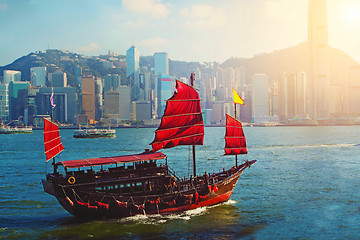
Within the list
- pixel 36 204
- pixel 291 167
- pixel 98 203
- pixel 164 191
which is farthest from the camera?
pixel 291 167

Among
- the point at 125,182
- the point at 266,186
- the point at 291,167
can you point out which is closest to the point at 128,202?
the point at 125,182

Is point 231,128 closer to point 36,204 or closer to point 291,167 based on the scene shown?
point 36,204

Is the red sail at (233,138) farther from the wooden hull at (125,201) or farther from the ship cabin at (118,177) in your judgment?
the ship cabin at (118,177)

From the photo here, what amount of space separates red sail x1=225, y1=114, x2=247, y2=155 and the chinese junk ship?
0.11 metres

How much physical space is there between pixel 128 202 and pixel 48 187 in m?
4.96

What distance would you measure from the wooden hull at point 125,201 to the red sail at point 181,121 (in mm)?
4250

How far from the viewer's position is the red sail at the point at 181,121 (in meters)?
28.9

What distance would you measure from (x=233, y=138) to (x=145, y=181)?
902 centimetres

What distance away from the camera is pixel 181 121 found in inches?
1170

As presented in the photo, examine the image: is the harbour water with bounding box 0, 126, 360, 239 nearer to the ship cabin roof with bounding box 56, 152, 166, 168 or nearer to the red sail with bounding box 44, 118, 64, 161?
the ship cabin roof with bounding box 56, 152, 166, 168

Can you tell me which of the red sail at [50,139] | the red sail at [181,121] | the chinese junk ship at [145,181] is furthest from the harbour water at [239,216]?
the red sail at [181,121]

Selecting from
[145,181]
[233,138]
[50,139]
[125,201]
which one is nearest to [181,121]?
[233,138]

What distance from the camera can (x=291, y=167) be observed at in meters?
47.8

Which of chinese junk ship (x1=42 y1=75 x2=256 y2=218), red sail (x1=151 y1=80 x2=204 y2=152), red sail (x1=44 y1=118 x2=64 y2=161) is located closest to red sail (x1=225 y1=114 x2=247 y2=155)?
chinese junk ship (x1=42 y1=75 x2=256 y2=218)
